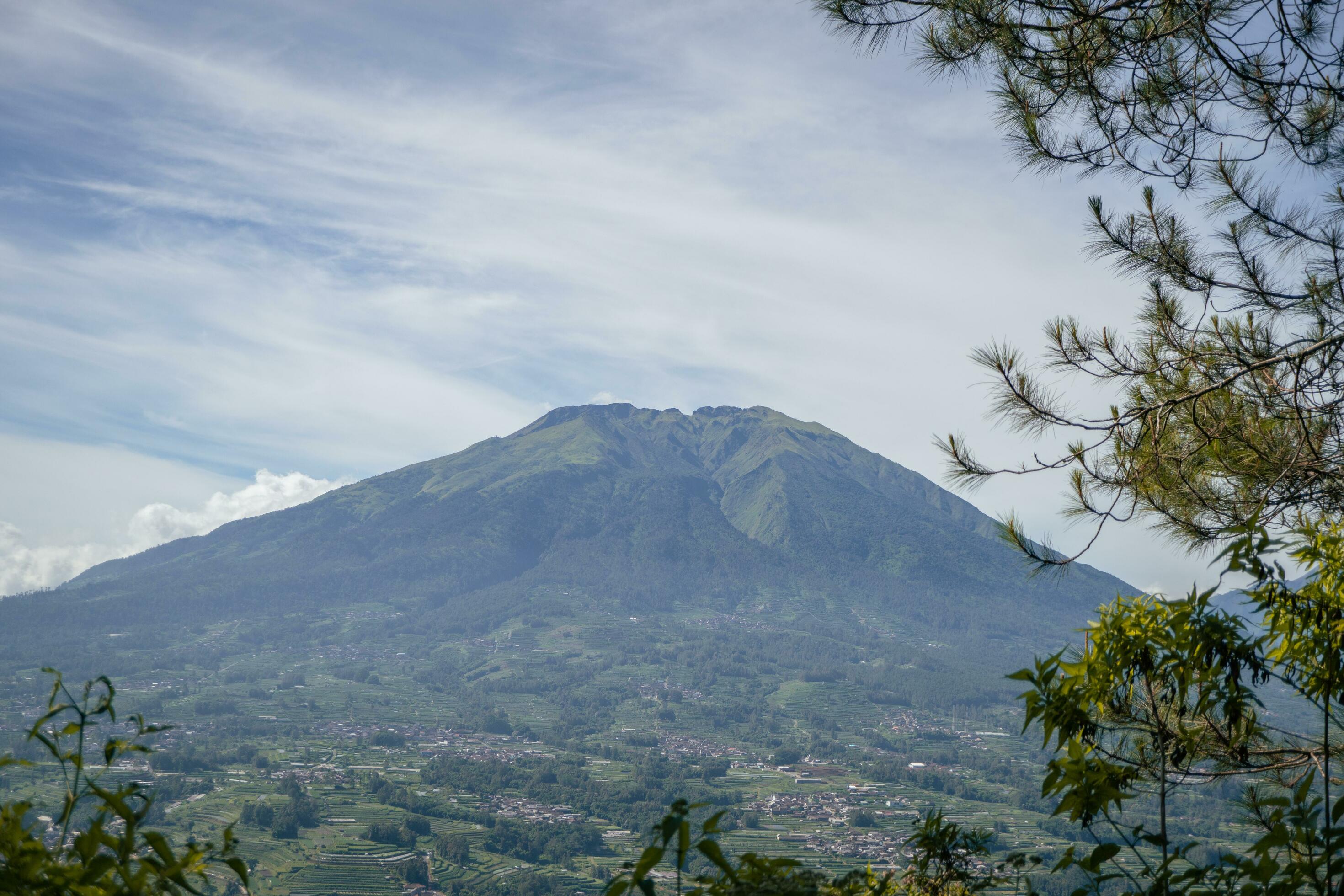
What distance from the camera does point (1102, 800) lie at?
6.19 ft

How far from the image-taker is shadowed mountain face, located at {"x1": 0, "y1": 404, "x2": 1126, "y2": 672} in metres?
146

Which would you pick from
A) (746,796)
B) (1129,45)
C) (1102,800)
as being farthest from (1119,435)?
(746,796)

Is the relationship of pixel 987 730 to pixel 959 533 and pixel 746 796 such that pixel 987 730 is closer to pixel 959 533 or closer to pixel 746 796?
pixel 746 796

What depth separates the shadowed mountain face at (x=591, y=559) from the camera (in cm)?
14650

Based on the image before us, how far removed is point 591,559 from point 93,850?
165 m

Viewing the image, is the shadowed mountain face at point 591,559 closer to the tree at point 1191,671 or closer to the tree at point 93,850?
the tree at point 1191,671

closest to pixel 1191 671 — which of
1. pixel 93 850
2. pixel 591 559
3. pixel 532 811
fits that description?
pixel 93 850

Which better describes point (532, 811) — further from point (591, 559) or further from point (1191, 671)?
point (591, 559)

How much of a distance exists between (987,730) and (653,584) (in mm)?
76993

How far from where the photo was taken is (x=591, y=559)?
16412 cm

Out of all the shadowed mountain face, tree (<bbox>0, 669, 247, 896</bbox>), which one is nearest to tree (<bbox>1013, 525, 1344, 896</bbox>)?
tree (<bbox>0, 669, 247, 896</bbox>)

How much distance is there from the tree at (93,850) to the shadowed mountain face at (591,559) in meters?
141

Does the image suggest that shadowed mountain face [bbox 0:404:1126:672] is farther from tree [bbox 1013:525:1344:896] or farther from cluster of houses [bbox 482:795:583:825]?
tree [bbox 1013:525:1344:896]

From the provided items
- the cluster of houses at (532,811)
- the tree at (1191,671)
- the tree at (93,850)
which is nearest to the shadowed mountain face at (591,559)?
the cluster of houses at (532,811)
